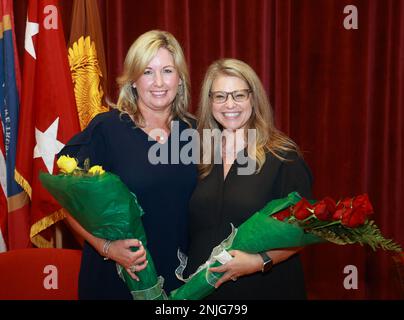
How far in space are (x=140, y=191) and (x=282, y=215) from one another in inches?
23.7

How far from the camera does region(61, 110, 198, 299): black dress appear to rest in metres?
1.94

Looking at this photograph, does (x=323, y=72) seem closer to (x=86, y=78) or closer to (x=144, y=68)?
(x=86, y=78)

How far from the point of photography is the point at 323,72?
341 cm

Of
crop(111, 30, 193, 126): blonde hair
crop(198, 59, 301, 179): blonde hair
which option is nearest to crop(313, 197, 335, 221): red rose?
crop(198, 59, 301, 179): blonde hair

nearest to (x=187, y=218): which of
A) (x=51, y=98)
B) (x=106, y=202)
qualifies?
(x=106, y=202)

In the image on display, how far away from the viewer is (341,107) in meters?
3.44

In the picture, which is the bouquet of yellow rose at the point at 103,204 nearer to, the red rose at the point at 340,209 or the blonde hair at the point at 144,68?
the blonde hair at the point at 144,68

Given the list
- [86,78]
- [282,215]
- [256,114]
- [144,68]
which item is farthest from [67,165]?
[86,78]

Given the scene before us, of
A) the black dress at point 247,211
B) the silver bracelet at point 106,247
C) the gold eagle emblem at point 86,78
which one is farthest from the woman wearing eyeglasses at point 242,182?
the gold eagle emblem at point 86,78

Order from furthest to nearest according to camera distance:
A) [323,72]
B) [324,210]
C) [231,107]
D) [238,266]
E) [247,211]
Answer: [323,72]
[231,107]
[247,211]
[238,266]
[324,210]

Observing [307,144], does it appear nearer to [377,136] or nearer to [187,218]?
[377,136]

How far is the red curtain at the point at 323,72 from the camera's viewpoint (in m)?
3.34

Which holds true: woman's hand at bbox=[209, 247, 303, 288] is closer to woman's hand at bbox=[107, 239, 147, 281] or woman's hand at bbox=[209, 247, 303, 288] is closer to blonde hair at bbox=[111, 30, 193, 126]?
woman's hand at bbox=[107, 239, 147, 281]

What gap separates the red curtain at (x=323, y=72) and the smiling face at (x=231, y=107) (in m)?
Answer: 1.42
